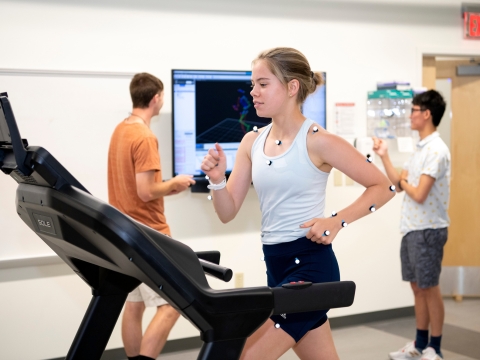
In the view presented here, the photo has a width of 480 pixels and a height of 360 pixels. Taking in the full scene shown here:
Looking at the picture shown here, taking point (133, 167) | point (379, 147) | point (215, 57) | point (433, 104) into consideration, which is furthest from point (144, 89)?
point (433, 104)

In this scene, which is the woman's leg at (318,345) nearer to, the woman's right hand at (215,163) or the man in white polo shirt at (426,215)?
the woman's right hand at (215,163)

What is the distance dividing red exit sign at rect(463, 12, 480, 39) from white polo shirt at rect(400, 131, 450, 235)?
1780mm

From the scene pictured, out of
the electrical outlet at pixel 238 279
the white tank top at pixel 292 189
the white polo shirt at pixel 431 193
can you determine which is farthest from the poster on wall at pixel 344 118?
the white tank top at pixel 292 189

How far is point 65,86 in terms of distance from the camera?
369 cm

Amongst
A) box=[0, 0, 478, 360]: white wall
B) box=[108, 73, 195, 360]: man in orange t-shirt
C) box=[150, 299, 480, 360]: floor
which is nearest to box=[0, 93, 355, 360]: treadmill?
box=[108, 73, 195, 360]: man in orange t-shirt

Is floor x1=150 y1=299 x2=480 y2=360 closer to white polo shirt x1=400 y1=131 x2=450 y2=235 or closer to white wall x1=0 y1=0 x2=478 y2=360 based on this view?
white wall x1=0 y1=0 x2=478 y2=360

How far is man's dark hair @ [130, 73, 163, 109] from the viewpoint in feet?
10.8

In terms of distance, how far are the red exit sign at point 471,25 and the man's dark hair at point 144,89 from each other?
2.95 m

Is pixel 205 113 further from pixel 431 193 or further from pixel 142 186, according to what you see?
pixel 431 193

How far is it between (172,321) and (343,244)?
183 centimetres

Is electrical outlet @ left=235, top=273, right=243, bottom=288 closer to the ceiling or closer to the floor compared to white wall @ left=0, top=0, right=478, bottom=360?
closer to the floor

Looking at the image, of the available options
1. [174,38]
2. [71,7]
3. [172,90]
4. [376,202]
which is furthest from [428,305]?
[71,7]

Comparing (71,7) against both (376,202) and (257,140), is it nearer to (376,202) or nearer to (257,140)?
(257,140)

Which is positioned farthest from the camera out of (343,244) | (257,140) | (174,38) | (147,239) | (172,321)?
(343,244)
